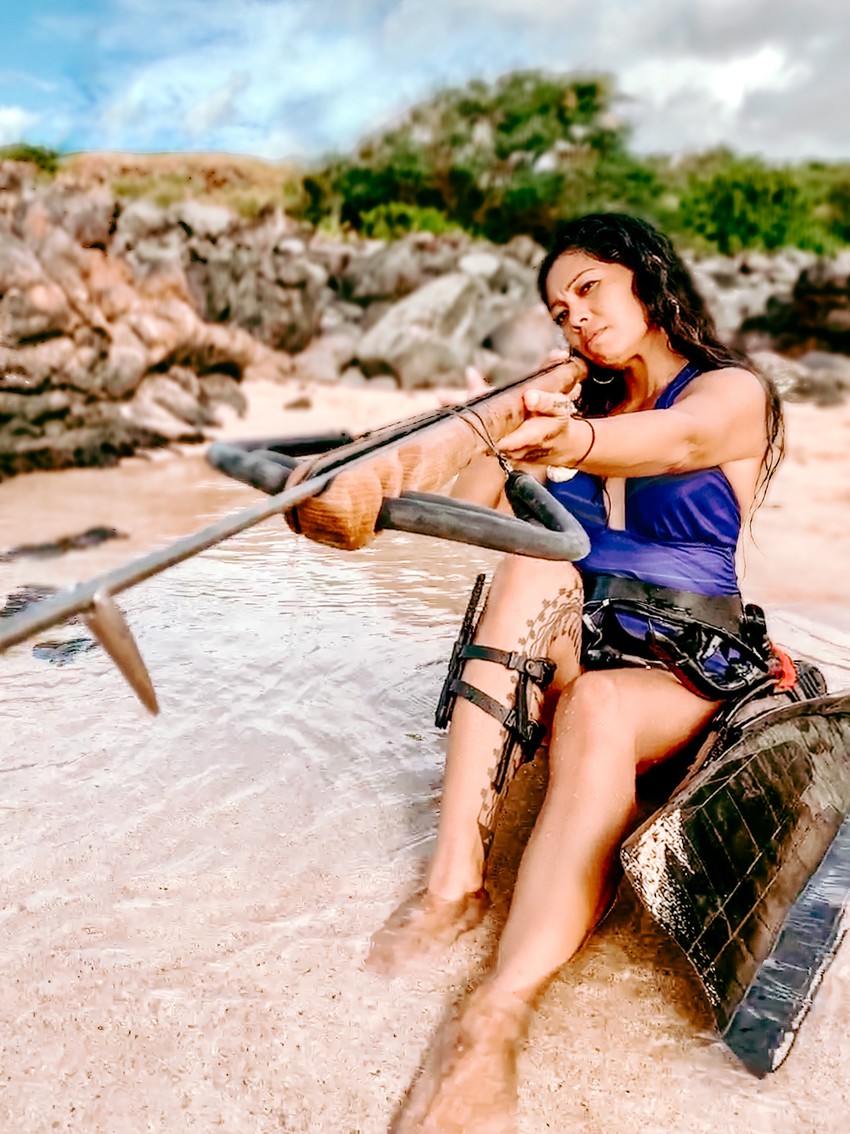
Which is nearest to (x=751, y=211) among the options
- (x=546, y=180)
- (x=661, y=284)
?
(x=546, y=180)

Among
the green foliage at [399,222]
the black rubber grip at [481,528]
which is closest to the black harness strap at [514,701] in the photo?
the black rubber grip at [481,528]

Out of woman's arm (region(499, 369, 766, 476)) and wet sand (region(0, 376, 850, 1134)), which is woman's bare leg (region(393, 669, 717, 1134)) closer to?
wet sand (region(0, 376, 850, 1134))

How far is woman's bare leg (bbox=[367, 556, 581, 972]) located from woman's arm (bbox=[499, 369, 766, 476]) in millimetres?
257

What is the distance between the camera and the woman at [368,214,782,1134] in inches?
58.5

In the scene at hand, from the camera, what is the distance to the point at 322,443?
1429 millimetres

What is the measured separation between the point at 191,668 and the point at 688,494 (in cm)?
174

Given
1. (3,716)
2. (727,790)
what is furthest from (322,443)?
(3,716)

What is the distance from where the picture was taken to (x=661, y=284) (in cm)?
203

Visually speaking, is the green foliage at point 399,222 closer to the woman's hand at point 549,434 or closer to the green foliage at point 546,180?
the green foliage at point 546,180

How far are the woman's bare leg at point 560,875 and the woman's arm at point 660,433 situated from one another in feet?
1.33

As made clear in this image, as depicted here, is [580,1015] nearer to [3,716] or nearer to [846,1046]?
[846,1046]

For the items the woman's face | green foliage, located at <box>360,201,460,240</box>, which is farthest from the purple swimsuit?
green foliage, located at <box>360,201,460,240</box>

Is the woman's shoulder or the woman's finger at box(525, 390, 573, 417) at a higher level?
the woman's shoulder

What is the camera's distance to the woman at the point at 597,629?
1.49 metres
